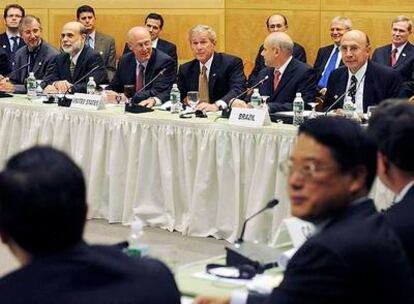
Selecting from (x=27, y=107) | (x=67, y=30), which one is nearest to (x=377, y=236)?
(x=27, y=107)

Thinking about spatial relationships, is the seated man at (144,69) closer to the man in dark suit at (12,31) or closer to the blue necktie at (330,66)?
the blue necktie at (330,66)

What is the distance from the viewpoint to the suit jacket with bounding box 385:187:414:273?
2355 millimetres

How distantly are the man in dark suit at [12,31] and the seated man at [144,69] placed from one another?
283 centimetres

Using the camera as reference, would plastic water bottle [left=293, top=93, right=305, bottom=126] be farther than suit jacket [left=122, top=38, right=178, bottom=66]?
No

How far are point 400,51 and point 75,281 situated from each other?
7.12 meters

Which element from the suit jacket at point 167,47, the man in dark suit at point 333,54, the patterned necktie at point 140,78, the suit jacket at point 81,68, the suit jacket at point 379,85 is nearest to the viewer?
the suit jacket at point 379,85

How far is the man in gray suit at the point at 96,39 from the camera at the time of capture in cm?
1005

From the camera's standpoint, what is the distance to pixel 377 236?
79.7 inches

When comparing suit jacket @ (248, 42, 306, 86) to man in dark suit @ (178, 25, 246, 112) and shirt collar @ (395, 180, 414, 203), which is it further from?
shirt collar @ (395, 180, 414, 203)

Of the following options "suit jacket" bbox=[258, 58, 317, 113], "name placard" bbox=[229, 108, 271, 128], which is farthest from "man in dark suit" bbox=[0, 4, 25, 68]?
"name placard" bbox=[229, 108, 271, 128]

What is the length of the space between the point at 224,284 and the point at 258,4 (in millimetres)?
7451

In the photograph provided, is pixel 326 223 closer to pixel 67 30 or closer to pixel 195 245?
pixel 195 245

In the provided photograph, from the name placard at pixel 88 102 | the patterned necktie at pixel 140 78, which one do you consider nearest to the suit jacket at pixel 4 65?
the patterned necktie at pixel 140 78

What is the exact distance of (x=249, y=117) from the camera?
18.2 feet
